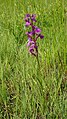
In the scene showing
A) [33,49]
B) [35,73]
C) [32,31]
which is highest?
[32,31]

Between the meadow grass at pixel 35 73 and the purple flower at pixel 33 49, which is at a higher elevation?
the purple flower at pixel 33 49

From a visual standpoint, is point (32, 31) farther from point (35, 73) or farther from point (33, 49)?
point (35, 73)

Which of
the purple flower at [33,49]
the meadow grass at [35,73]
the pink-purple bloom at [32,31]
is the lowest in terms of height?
the meadow grass at [35,73]

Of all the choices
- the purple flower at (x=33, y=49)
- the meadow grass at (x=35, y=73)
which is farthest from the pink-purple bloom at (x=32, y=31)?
the meadow grass at (x=35, y=73)

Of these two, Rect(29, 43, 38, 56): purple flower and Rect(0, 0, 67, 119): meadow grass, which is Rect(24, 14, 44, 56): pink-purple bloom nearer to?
Rect(29, 43, 38, 56): purple flower

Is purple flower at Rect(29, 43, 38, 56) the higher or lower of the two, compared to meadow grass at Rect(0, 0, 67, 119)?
higher

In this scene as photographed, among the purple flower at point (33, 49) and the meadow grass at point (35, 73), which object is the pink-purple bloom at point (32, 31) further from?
the meadow grass at point (35, 73)

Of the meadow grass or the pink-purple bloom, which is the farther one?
the pink-purple bloom

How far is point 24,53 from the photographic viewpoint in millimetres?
2057

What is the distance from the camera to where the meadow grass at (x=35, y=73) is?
4.79ft

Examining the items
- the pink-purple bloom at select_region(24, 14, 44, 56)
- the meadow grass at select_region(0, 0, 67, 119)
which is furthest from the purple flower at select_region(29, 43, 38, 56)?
the meadow grass at select_region(0, 0, 67, 119)

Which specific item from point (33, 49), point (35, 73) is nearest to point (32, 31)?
point (33, 49)

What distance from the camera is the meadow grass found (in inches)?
57.4

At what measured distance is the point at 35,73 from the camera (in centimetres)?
169
